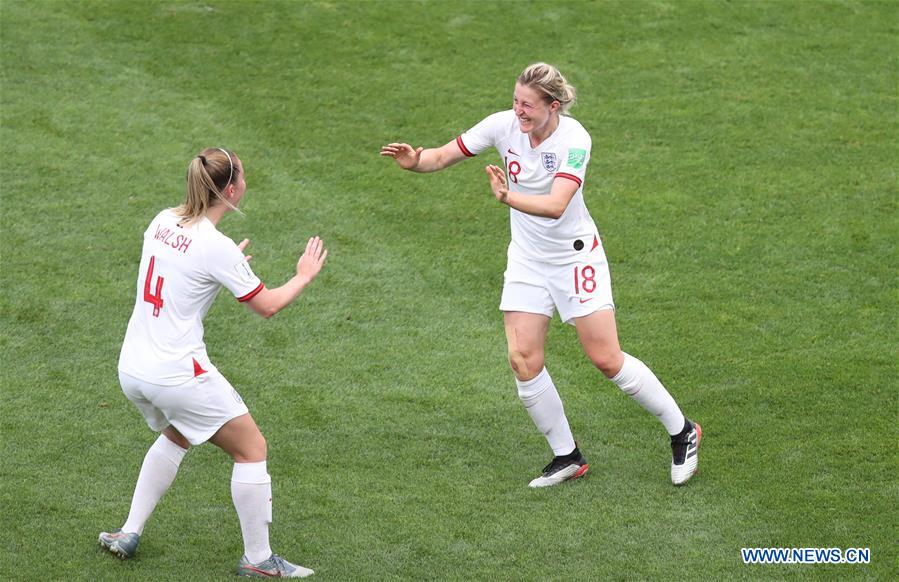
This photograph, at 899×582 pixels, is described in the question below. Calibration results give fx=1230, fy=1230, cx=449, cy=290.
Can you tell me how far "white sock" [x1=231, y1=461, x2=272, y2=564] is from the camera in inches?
218

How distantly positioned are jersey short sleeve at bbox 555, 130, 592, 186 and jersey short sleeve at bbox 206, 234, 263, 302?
1.71 metres

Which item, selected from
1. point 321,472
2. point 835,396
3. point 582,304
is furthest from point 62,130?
point 835,396

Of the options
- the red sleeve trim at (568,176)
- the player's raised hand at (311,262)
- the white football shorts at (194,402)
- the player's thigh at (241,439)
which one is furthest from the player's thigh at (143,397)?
the red sleeve trim at (568,176)

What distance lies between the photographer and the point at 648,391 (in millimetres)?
6543

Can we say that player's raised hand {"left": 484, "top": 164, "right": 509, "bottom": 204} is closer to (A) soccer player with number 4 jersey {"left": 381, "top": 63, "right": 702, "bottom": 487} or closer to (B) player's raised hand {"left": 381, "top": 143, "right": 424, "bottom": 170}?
(A) soccer player with number 4 jersey {"left": 381, "top": 63, "right": 702, "bottom": 487}

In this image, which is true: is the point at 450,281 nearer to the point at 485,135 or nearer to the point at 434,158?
the point at 434,158

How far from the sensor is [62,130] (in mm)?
10844

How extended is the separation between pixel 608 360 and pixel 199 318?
2182 millimetres

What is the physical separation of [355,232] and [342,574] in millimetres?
4247

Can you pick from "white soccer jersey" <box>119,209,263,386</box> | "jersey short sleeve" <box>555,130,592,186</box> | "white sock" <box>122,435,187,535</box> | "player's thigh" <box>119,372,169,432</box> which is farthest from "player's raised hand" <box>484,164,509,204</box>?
"white sock" <box>122,435,187,535</box>

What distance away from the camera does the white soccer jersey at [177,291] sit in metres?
5.27

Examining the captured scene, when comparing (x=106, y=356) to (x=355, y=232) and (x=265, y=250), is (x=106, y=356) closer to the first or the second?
(x=265, y=250)

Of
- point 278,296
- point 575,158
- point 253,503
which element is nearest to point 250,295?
point 278,296

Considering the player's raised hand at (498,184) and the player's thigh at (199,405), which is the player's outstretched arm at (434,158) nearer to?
the player's raised hand at (498,184)
